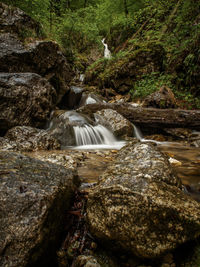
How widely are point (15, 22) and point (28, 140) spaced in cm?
576

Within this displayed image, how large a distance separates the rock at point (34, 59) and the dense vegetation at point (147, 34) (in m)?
1.97

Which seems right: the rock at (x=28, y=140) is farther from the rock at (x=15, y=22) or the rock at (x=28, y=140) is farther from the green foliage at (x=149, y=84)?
the green foliage at (x=149, y=84)

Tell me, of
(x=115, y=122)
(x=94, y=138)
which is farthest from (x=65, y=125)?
(x=115, y=122)

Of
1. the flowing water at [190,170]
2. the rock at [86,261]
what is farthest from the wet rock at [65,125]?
the rock at [86,261]

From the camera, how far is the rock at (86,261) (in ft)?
4.05

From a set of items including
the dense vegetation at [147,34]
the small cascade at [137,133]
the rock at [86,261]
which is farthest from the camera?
the dense vegetation at [147,34]

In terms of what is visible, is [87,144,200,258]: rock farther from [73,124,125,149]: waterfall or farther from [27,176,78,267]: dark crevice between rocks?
[73,124,125,149]: waterfall

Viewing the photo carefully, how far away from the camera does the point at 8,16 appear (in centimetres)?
681

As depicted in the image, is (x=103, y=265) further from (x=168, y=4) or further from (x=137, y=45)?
(x=168, y=4)

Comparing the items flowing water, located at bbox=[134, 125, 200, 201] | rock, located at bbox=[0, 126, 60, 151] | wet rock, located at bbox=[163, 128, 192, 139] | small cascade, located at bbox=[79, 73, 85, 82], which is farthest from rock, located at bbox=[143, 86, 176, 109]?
small cascade, located at bbox=[79, 73, 85, 82]

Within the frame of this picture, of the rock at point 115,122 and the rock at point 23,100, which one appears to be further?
the rock at point 115,122

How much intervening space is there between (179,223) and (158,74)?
11.1m

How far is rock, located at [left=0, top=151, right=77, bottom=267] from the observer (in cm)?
111

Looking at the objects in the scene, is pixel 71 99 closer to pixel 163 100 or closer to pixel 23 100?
pixel 23 100
